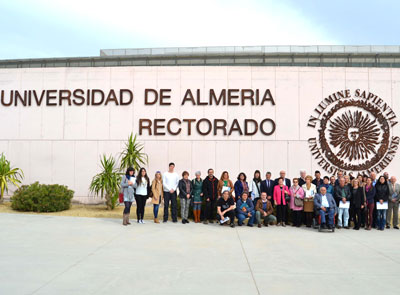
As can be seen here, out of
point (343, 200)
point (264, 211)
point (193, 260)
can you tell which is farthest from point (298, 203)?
point (193, 260)

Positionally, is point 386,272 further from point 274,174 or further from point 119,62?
point 119,62

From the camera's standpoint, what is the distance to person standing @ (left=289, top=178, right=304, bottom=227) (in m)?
8.71

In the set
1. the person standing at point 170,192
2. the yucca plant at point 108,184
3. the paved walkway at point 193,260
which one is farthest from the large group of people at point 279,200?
the yucca plant at point 108,184

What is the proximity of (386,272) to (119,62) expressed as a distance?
13.8m

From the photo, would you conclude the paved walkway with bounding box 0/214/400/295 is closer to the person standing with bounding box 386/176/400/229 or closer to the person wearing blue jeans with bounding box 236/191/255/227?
the person wearing blue jeans with bounding box 236/191/255/227

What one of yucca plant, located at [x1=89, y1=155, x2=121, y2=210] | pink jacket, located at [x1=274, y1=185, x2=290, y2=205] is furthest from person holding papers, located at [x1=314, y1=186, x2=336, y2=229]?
yucca plant, located at [x1=89, y1=155, x2=121, y2=210]

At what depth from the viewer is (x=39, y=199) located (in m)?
10.6

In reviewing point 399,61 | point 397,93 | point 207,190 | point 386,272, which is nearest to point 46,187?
point 207,190

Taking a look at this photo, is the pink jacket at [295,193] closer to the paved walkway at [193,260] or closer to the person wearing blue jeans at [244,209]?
the paved walkway at [193,260]

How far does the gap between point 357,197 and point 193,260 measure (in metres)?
5.29

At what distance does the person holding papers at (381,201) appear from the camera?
27.8 ft

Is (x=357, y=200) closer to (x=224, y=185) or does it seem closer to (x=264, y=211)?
(x=264, y=211)

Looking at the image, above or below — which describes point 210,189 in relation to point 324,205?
above

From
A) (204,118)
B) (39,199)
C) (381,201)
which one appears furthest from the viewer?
(204,118)
